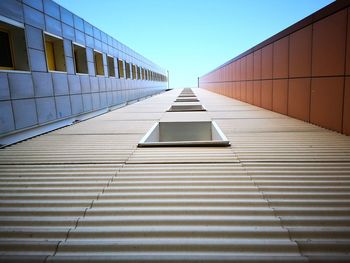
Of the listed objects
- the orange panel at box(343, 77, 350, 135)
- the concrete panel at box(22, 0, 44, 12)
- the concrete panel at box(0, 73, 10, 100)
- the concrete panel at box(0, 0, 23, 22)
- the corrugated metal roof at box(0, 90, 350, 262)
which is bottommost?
the corrugated metal roof at box(0, 90, 350, 262)

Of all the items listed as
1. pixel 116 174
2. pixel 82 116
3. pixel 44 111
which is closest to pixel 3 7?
pixel 44 111

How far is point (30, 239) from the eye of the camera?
209cm

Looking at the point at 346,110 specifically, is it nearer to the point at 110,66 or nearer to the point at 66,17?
the point at 66,17

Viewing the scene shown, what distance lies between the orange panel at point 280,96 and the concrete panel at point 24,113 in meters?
7.49

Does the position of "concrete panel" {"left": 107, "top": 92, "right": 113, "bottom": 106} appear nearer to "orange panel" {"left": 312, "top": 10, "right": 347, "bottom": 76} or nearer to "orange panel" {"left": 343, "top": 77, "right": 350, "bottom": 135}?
"orange panel" {"left": 312, "top": 10, "right": 347, "bottom": 76}

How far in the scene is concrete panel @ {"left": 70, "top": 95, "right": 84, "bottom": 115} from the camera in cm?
1000

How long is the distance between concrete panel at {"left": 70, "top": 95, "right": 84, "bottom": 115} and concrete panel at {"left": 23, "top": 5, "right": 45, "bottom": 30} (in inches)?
109

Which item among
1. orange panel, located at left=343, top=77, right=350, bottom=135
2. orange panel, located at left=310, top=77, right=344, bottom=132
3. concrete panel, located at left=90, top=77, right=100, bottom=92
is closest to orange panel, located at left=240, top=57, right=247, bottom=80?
orange panel, located at left=310, top=77, right=344, bottom=132

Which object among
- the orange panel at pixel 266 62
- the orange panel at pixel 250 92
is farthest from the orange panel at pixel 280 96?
the orange panel at pixel 250 92

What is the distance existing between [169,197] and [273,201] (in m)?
1.03

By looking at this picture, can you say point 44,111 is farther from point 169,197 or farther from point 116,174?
point 169,197

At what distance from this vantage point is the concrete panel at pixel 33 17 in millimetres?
7286

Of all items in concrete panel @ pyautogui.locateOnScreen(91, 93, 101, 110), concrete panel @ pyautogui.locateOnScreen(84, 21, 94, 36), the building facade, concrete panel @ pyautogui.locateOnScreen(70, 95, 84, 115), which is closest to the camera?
the building facade

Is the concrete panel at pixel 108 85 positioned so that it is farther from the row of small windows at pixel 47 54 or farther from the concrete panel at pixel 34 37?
the concrete panel at pixel 34 37
